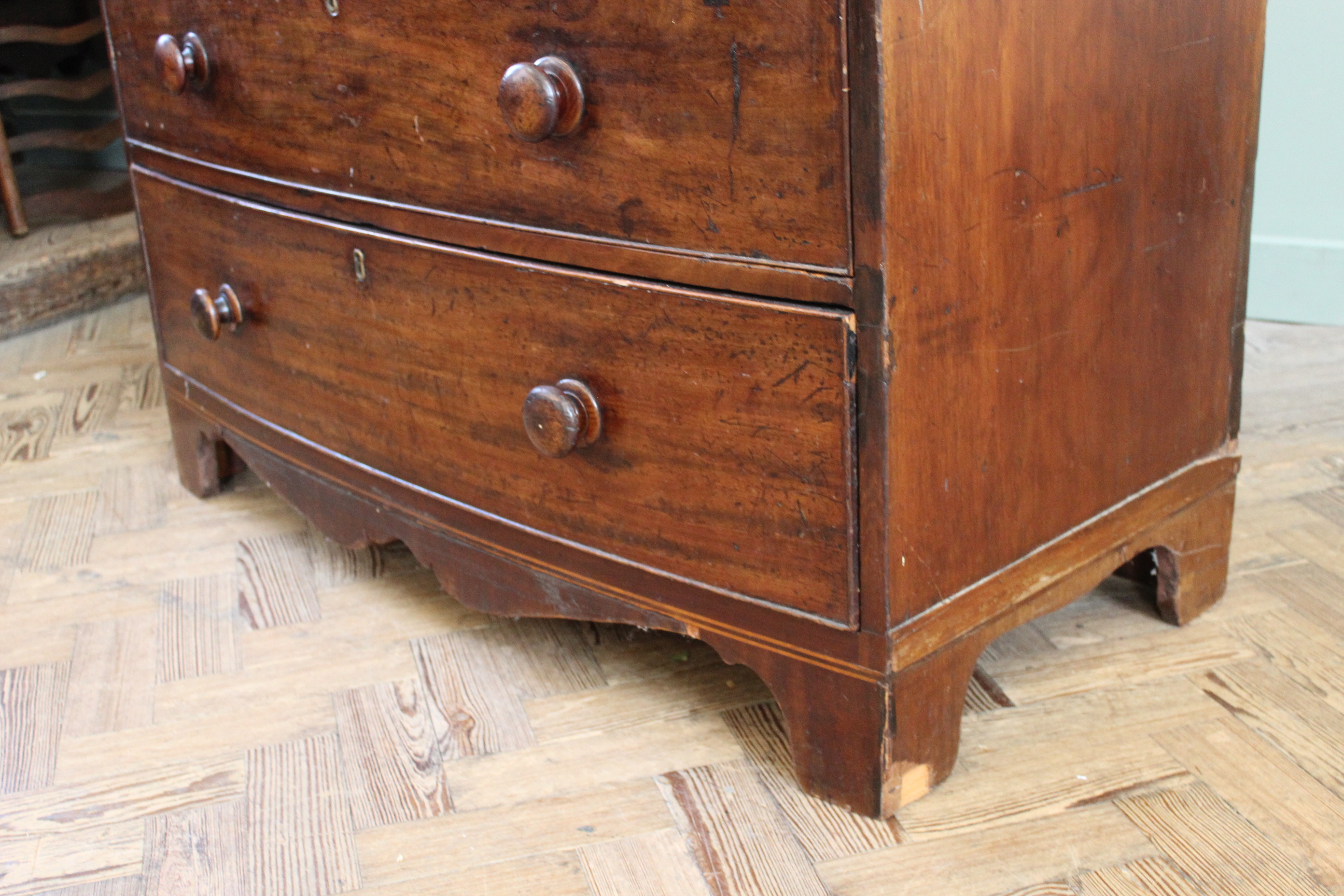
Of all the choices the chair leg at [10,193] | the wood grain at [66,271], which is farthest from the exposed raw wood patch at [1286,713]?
the chair leg at [10,193]

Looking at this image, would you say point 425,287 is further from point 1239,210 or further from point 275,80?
point 1239,210

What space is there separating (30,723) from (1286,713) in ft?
3.62

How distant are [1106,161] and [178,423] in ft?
3.83

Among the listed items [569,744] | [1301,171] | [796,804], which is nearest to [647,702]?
[569,744]

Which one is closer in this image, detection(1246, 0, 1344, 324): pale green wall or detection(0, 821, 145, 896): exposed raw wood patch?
detection(0, 821, 145, 896): exposed raw wood patch

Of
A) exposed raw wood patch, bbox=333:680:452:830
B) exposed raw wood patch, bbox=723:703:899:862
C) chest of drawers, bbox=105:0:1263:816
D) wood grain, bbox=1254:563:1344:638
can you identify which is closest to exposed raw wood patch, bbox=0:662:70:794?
exposed raw wood patch, bbox=333:680:452:830

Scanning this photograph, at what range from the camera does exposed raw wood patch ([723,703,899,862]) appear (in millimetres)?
930

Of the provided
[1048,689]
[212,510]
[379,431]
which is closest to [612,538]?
[379,431]

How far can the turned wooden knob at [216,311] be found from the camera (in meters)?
1.31

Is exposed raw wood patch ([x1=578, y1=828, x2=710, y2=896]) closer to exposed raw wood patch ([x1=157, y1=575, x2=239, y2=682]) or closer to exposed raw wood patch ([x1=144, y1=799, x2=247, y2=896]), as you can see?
exposed raw wood patch ([x1=144, y1=799, x2=247, y2=896])

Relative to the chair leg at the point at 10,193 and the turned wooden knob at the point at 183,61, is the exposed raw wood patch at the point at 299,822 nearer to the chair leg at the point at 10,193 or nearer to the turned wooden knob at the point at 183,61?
the turned wooden knob at the point at 183,61

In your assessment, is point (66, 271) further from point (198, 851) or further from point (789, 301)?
point (789, 301)

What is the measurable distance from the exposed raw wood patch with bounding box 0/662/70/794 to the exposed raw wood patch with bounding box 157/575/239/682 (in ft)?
0.31

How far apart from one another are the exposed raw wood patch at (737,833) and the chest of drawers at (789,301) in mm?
51
